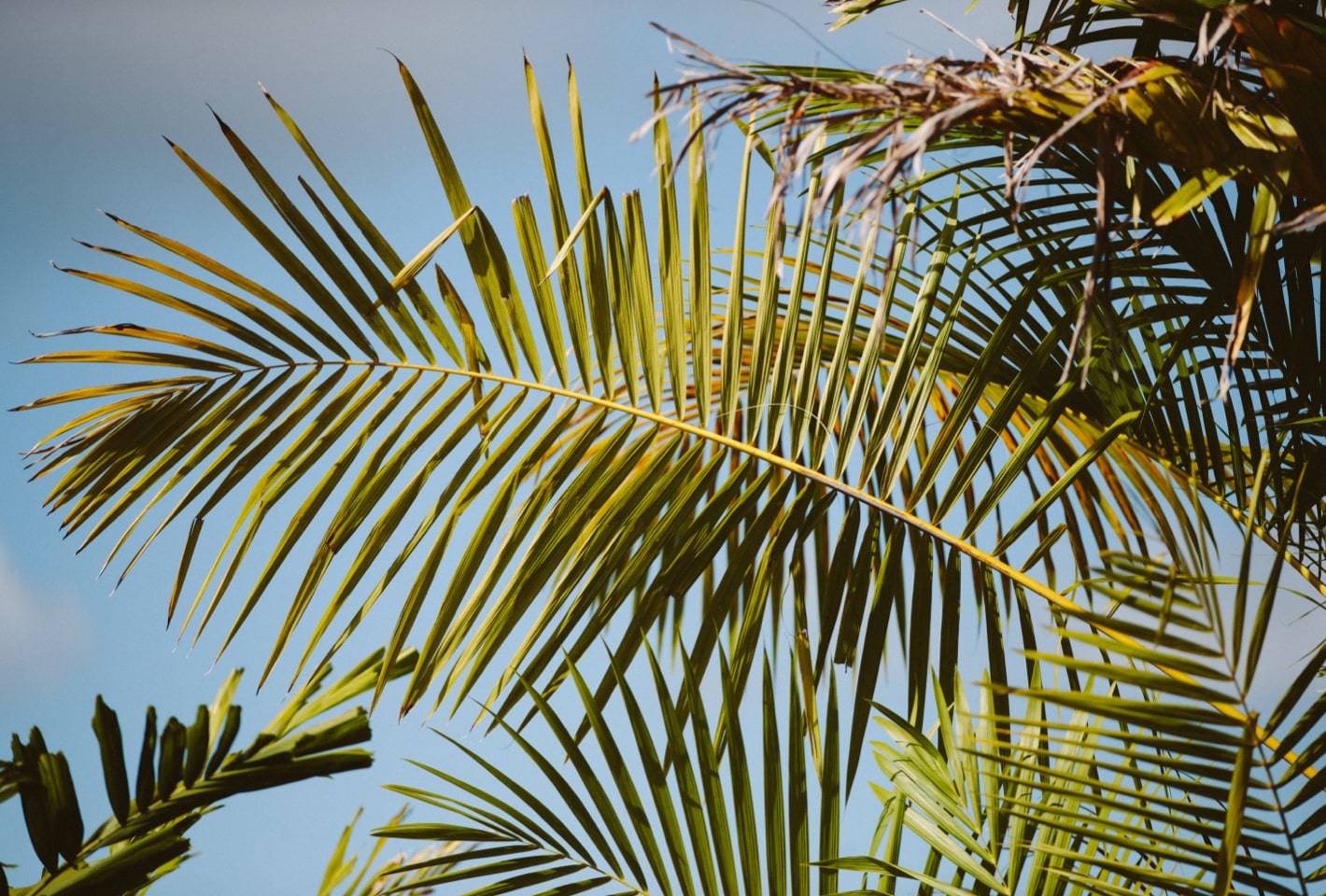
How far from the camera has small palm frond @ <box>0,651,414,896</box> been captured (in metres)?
0.57

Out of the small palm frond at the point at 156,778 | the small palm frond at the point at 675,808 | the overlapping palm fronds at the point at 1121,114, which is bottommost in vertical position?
the small palm frond at the point at 156,778

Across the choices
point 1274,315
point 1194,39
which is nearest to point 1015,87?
point 1194,39

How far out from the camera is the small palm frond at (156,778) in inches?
22.6

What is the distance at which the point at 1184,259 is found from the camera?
0.91 metres

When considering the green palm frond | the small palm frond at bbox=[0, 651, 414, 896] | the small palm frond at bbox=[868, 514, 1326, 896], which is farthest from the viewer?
the green palm frond

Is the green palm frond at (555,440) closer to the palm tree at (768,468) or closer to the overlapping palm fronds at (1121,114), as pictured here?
the palm tree at (768,468)

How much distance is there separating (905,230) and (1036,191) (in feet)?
1.36

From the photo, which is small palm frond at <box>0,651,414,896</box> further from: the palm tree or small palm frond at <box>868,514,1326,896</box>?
small palm frond at <box>868,514,1326,896</box>

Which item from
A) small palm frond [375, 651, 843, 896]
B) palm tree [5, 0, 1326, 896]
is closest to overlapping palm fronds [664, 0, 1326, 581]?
palm tree [5, 0, 1326, 896]

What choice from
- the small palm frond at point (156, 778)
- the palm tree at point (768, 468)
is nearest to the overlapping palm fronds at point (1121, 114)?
the palm tree at point (768, 468)

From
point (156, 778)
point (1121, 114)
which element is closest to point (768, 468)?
point (1121, 114)

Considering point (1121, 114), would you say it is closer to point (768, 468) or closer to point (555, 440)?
point (768, 468)

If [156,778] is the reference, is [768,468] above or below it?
above

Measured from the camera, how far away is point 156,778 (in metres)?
0.66
